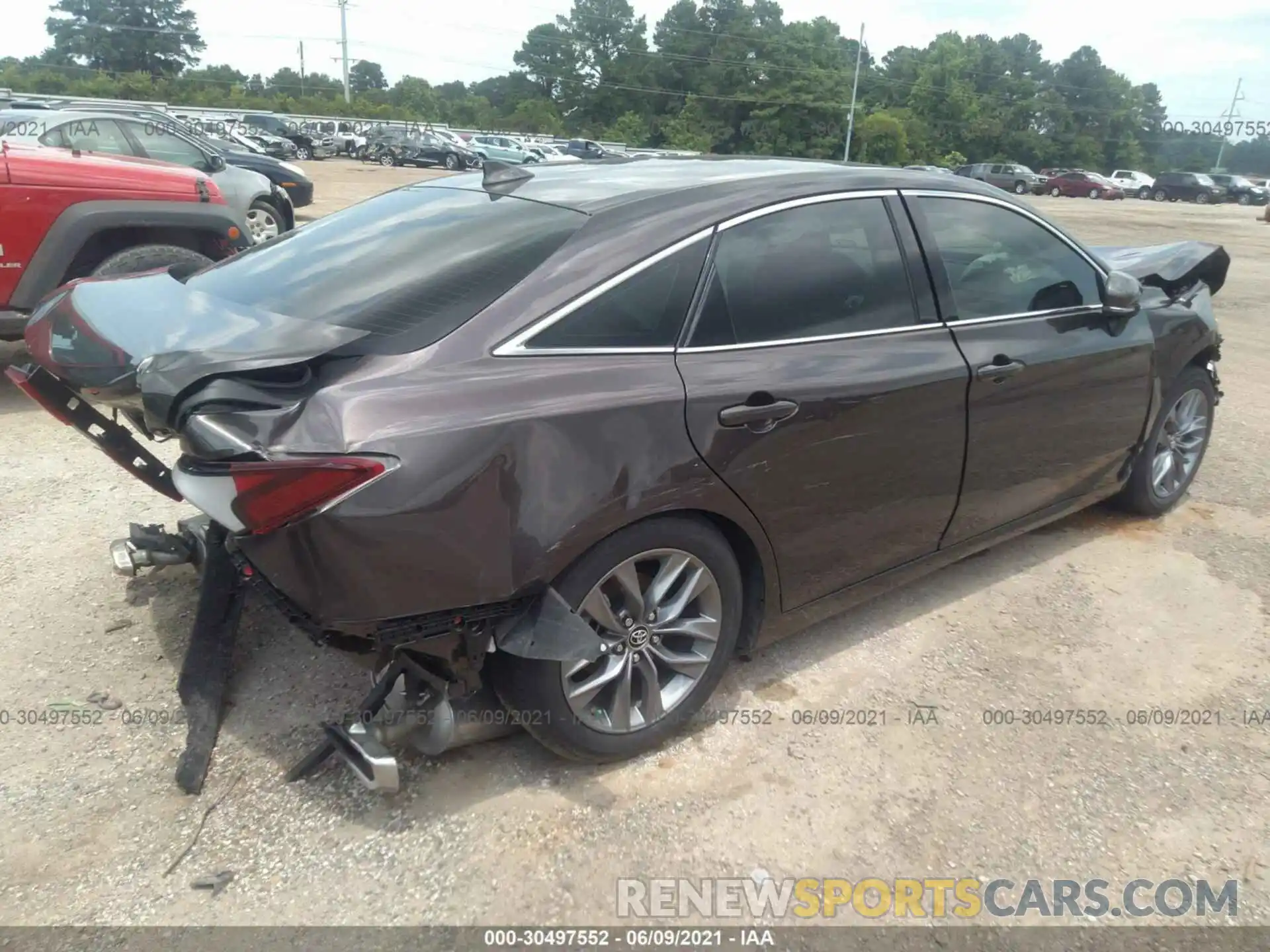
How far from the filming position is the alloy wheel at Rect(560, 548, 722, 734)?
8.25 feet

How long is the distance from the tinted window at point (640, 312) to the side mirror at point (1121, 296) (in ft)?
6.72

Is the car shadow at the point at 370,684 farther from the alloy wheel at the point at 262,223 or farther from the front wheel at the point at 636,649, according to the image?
the alloy wheel at the point at 262,223

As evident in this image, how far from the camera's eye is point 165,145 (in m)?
9.88

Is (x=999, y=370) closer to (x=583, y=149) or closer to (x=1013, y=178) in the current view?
(x=583, y=149)

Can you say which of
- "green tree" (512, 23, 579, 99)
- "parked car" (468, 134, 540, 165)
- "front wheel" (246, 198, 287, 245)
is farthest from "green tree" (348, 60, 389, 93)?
"front wheel" (246, 198, 287, 245)

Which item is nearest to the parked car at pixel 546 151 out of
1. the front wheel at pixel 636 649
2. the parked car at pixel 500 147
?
the parked car at pixel 500 147

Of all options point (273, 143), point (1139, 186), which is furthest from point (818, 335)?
point (1139, 186)

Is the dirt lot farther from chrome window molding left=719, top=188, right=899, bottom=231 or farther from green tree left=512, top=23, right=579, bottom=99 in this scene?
green tree left=512, top=23, right=579, bottom=99

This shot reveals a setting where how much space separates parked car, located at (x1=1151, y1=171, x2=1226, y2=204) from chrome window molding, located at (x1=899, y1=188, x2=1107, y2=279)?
52460 millimetres

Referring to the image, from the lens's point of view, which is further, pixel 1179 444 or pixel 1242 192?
pixel 1242 192

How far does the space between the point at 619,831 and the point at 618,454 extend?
1.02 metres

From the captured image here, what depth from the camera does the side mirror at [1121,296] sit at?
3746 millimetres

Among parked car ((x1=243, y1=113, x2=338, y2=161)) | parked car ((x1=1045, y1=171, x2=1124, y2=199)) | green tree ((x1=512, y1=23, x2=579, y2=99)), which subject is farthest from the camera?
green tree ((x1=512, y1=23, x2=579, y2=99))

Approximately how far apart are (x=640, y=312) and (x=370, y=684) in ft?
5.05
